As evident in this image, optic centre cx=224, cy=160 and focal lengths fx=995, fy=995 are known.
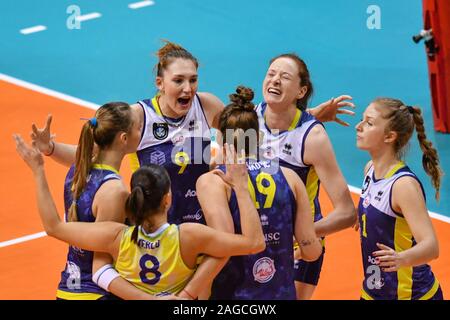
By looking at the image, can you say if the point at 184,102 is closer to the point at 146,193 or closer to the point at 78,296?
the point at 146,193

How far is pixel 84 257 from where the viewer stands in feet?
20.7

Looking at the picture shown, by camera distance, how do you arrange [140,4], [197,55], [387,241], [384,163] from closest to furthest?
[387,241]
[384,163]
[197,55]
[140,4]

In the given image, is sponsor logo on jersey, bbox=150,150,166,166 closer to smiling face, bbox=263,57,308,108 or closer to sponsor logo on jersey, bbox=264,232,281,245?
smiling face, bbox=263,57,308,108

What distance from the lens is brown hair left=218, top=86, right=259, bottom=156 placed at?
616 cm

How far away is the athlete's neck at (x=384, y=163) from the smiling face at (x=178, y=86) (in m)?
1.53

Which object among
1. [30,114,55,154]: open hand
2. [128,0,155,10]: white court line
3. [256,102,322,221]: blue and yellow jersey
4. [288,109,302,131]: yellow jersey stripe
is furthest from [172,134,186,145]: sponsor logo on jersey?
[128,0,155,10]: white court line

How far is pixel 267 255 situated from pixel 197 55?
839 centimetres

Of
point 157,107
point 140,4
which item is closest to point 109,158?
point 157,107

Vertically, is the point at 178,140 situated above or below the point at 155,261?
above

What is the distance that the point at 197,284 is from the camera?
19.7 ft

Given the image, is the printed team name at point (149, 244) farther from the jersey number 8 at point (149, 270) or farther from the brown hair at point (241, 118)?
the brown hair at point (241, 118)

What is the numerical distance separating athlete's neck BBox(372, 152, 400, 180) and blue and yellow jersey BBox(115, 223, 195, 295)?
1.57 m

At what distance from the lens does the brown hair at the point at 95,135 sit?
6203mm
